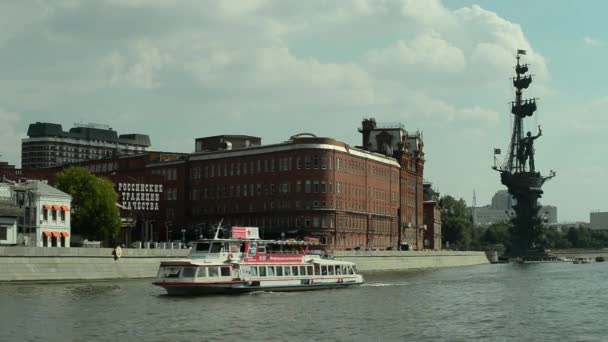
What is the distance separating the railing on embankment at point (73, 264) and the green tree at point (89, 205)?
19.0 meters

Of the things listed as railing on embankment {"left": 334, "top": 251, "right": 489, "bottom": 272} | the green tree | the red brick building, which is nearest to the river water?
the green tree

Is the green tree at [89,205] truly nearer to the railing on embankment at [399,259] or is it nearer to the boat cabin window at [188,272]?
the railing on embankment at [399,259]

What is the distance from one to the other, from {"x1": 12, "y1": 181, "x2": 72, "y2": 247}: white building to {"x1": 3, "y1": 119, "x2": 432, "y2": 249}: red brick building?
36612 mm

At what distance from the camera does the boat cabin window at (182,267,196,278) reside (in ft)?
252

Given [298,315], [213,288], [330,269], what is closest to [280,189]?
[330,269]

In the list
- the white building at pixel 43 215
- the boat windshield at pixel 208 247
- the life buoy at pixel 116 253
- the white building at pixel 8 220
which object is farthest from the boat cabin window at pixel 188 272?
the white building at pixel 43 215

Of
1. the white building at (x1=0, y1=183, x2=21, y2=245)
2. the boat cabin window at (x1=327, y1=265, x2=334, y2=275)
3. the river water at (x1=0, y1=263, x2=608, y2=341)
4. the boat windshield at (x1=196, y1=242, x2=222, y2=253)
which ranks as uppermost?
the white building at (x1=0, y1=183, x2=21, y2=245)

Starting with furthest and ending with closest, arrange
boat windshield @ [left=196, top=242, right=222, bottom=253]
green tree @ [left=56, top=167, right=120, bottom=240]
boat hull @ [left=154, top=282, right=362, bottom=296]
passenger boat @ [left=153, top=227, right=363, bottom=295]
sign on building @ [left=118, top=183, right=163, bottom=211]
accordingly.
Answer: sign on building @ [left=118, top=183, right=163, bottom=211]
green tree @ [left=56, top=167, right=120, bottom=240]
boat windshield @ [left=196, top=242, right=222, bottom=253]
passenger boat @ [left=153, top=227, right=363, bottom=295]
boat hull @ [left=154, top=282, right=362, bottom=296]

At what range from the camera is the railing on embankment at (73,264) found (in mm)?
86938

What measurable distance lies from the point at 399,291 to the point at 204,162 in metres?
83.6

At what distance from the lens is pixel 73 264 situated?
92875mm

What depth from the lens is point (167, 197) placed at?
173875mm

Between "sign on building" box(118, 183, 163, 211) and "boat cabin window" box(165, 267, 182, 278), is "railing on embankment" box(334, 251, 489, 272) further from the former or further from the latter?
"boat cabin window" box(165, 267, 182, 278)

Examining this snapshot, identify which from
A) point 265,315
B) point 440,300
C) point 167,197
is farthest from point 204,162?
point 265,315
